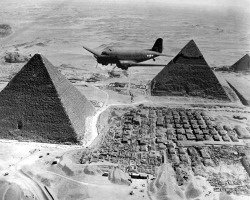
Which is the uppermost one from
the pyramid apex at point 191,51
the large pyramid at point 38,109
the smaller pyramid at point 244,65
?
the pyramid apex at point 191,51

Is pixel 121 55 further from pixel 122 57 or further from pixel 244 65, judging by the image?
pixel 244 65

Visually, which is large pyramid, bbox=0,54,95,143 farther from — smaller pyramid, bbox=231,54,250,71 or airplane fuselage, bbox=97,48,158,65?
smaller pyramid, bbox=231,54,250,71

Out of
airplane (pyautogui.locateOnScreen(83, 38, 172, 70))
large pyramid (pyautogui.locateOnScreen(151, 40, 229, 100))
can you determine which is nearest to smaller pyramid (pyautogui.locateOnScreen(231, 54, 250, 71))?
large pyramid (pyautogui.locateOnScreen(151, 40, 229, 100))

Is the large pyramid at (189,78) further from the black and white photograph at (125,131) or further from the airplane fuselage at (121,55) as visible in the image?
the airplane fuselage at (121,55)

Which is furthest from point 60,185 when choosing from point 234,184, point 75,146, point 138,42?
point 138,42

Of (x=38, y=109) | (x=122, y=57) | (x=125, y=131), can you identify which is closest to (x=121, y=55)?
(x=122, y=57)

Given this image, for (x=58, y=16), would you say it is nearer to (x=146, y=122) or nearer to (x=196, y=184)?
(x=146, y=122)

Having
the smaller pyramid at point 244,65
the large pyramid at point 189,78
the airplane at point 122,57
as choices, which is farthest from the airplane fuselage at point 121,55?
the smaller pyramid at point 244,65
